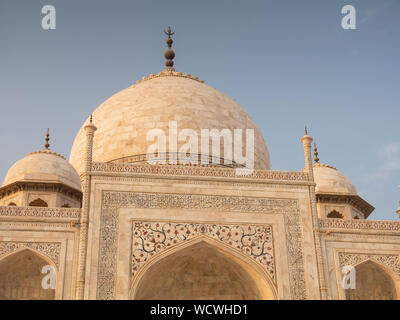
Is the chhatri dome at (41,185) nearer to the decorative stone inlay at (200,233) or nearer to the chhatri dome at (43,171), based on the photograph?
the chhatri dome at (43,171)

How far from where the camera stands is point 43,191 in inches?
523

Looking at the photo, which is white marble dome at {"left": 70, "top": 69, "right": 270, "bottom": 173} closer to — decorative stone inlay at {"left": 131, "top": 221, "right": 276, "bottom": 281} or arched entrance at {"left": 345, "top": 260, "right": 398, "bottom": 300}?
decorative stone inlay at {"left": 131, "top": 221, "right": 276, "bottom": 281}

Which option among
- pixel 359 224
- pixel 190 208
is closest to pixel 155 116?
pixel 190 208

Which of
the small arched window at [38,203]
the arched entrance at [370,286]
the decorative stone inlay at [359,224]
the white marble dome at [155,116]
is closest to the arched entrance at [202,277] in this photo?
the decorative stone inlay at [359,224]

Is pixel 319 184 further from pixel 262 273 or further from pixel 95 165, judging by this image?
pixel 95 165

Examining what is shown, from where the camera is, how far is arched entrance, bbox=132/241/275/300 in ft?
35.3

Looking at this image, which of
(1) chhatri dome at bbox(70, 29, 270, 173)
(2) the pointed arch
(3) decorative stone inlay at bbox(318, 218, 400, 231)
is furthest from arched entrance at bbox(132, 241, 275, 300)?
(1) chhatri dome at bbox(70, 29, 270, 173)

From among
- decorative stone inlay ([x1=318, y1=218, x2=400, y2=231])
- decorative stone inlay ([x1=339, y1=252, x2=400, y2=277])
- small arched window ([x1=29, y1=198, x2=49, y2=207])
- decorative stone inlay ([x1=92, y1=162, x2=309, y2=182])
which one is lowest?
decorative stone inlay ([x1=339, y1=252, x2=400, y2=277])

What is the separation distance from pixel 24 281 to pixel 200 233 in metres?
3.00

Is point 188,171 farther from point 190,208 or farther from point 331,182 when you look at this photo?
point 331,182

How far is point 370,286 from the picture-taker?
1145 centimetres

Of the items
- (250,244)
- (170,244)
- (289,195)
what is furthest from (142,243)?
(289,195)

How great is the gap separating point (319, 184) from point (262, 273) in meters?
4.30

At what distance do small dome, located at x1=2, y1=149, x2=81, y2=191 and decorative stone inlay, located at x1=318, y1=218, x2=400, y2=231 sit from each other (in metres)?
5.21
